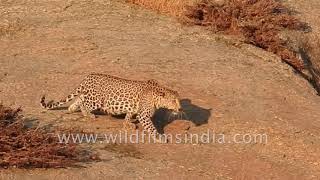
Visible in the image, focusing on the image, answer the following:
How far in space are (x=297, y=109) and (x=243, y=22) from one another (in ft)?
14.1

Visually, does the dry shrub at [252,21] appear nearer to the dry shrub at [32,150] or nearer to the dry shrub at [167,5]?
the dry shrub at [167,5]

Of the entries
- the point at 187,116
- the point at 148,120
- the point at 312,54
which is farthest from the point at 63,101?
the point at 312,54

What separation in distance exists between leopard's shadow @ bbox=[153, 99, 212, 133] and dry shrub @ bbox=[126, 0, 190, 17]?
5.40 metres

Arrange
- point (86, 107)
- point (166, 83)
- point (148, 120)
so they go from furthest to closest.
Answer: point (166, 83), point (86, 107), point (148, 120)

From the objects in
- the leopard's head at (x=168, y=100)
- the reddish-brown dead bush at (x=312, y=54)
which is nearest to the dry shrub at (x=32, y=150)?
the leopard's head at (x=168, y=100)

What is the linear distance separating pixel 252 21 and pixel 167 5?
2165 millimetres

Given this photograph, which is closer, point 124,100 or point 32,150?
point 32,150

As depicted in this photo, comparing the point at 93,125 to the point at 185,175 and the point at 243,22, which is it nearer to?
the point at 185,175

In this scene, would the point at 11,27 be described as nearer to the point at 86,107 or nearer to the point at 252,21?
the point at 86,107

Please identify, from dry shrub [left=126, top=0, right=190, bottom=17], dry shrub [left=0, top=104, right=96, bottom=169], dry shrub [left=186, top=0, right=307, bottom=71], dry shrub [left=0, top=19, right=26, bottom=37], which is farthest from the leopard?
dry shrub [left=126, top=0, right=190, bottom=17]

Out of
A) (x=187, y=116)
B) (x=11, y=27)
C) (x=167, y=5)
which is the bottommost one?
(x=187, y=116)

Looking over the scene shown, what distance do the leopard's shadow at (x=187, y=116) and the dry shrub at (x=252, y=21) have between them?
14.9ft

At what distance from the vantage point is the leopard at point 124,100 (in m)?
11.4

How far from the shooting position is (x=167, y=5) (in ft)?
58.3
